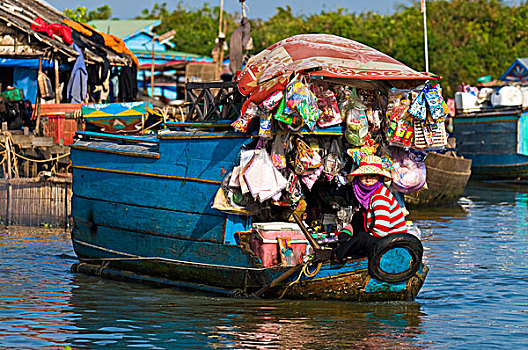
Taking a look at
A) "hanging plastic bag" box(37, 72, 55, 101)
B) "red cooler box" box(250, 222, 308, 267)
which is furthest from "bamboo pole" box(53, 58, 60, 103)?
"red cooler box" box(250, 222, 308, 267)

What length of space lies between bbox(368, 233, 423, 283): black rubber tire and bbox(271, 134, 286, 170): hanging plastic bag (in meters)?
1.19

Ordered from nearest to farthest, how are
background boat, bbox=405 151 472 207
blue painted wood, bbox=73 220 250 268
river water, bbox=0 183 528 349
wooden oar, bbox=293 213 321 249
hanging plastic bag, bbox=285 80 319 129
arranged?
river water, bbox=0 183 528 349, hanging plastic bag, bbox=285 80 319 129, wooden oar, bbox=293 213 321 249, blue painted wood, bbox=73 220 250 268, background boat, bbox=405 151 472 207

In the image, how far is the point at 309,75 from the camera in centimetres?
812

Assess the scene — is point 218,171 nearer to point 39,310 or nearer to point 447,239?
point 39,310

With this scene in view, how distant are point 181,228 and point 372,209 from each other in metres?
1.99

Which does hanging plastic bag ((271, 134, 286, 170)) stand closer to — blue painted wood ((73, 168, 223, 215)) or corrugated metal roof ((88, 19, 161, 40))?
blue painted wood ((73, 168, 223, 215))

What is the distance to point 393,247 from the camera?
8008 mm

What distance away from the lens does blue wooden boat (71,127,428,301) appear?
8.45 metres

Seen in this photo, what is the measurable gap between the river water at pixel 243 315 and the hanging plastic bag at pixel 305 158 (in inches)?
52.9

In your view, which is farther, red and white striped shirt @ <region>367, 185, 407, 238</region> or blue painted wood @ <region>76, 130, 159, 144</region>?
blue painted wood @ <region>76, 130, 159, 144</region>

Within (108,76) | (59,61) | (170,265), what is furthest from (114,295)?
(108,76)

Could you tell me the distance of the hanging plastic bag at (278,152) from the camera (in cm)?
837

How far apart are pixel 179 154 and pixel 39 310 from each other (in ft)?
6.78

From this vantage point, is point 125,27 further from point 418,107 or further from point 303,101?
point 303,101
